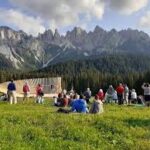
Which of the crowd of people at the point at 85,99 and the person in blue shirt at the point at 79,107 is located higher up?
the crowd of people at the point at 85,99

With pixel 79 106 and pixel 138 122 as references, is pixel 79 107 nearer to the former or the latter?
pixel 79 106

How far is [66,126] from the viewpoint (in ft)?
63.2

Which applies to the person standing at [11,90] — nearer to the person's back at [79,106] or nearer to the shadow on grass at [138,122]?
the person's back at [79,106]

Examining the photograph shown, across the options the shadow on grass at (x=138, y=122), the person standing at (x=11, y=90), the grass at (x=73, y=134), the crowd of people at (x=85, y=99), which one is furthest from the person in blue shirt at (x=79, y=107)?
the person standing at (x=11, y=90)

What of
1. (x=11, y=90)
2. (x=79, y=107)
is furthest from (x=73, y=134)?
(x=11, y=90)

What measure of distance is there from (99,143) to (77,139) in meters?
0.98

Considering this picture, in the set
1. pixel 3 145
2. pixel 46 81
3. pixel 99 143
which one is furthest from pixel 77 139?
pixel 46 81

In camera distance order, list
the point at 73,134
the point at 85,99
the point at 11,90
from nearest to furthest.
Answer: the point at 73,134 → the point at 85,99 → the point at 11,90

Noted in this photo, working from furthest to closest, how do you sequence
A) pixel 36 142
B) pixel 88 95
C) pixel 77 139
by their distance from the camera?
pixel 88 95, pixel 77 139, pixel 36 142

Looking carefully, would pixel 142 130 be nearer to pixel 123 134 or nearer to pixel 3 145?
pixel 123 134

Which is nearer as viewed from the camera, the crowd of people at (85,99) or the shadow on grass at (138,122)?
the shadow on grass at (138,122)

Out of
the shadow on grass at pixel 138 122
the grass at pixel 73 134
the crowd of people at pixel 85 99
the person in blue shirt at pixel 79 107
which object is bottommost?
the grass at pixel 73 134

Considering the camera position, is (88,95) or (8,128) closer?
(8,128)

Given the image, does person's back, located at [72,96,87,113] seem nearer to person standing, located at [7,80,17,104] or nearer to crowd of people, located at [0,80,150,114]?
crowd of people, located at [0,80,150,114]
